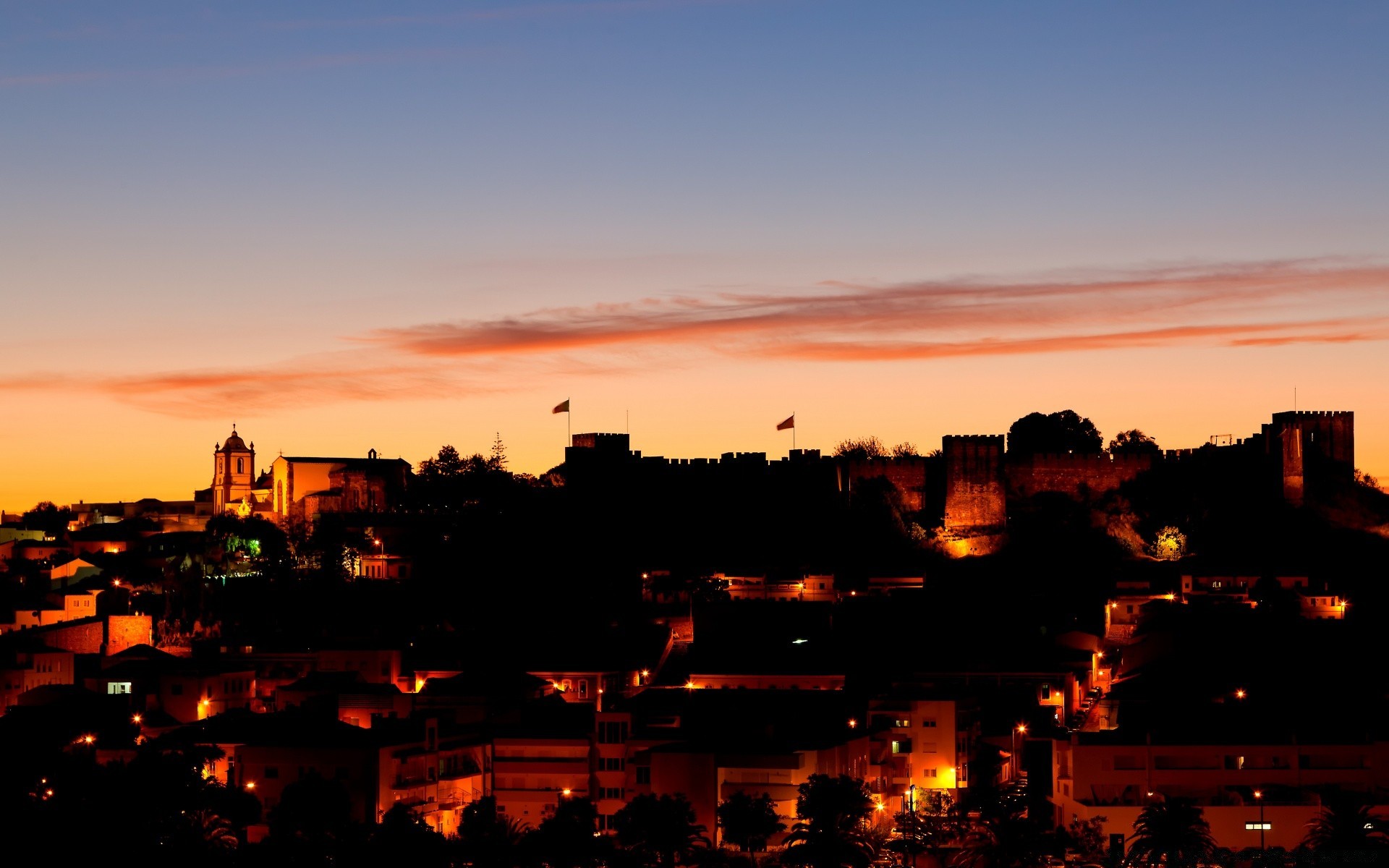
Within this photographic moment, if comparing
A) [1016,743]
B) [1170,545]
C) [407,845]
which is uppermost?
[1170,545]

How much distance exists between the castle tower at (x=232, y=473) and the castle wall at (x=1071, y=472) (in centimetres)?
3422

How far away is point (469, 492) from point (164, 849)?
156ft

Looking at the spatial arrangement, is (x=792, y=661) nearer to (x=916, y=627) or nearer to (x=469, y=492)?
(x=916, y=627)

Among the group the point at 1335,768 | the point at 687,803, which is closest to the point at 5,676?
the point at 687,803

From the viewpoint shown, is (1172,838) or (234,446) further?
(234,446)

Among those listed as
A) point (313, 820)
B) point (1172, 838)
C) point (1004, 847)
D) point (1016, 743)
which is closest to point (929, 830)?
point (1004, 847)

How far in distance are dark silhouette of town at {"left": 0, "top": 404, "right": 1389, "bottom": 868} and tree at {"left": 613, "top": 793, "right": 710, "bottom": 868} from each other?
0.08m

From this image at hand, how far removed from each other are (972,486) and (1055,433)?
1316 cm

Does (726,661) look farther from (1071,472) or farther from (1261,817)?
(1071,472)

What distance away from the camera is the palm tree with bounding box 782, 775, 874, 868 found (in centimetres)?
4147

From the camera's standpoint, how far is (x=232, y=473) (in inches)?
3812

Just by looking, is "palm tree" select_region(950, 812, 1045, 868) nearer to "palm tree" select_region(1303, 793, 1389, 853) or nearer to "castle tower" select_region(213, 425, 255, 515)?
"palm tree" select_region(1303, 793, 1389, 853)

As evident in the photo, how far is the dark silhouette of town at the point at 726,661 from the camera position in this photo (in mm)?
43094

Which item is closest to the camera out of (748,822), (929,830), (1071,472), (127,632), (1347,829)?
(1347,829)
